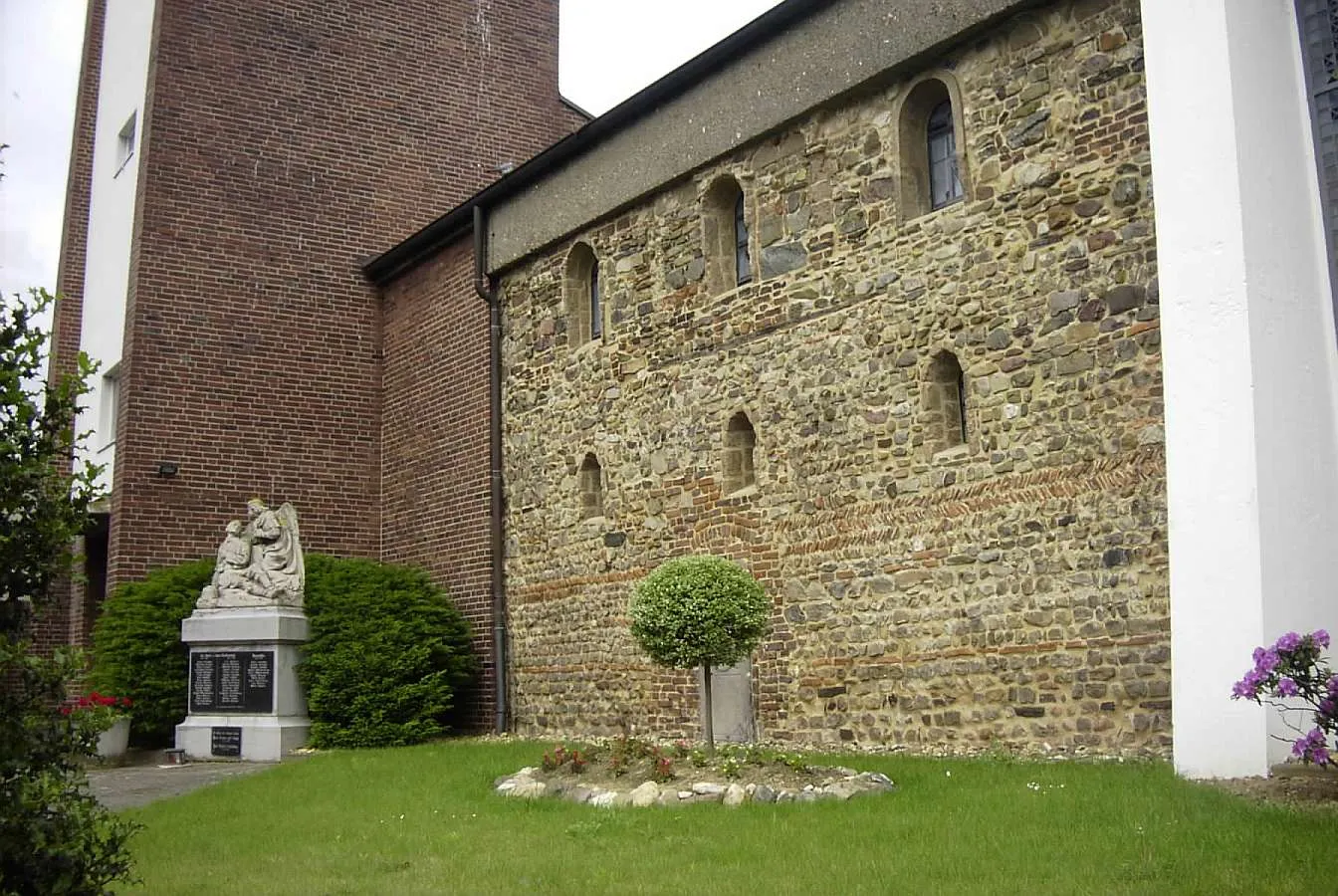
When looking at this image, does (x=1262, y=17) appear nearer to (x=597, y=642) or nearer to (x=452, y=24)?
(x=597, y=642)

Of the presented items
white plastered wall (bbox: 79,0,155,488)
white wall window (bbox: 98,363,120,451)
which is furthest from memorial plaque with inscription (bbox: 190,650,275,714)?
white wall window (bbox: 98,363,120,451)

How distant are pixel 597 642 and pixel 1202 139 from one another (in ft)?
31.2

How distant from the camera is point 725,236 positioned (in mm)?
15336

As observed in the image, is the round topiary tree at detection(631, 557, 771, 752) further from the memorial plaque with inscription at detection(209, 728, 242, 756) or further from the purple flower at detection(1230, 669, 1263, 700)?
the memorial plaque with inscription at detection(209, 728, 242, 756)

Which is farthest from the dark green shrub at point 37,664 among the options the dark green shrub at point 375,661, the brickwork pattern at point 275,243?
the brickwork pattern at point 275,243

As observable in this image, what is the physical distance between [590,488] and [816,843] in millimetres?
9511

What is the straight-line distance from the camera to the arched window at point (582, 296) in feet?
57.8

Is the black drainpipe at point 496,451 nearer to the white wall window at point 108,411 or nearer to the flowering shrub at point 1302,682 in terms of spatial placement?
the white wall window at point 108,411

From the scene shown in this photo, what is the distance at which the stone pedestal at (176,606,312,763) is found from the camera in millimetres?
16750

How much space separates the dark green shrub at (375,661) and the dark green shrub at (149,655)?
1936 millimetres

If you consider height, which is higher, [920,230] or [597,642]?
[920,230]

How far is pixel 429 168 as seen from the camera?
75.4 feet

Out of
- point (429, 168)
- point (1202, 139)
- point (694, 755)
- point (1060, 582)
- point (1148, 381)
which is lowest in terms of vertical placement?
point (694, 755)

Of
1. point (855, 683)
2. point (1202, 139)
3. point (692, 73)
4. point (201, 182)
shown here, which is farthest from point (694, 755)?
point (201, 182)
